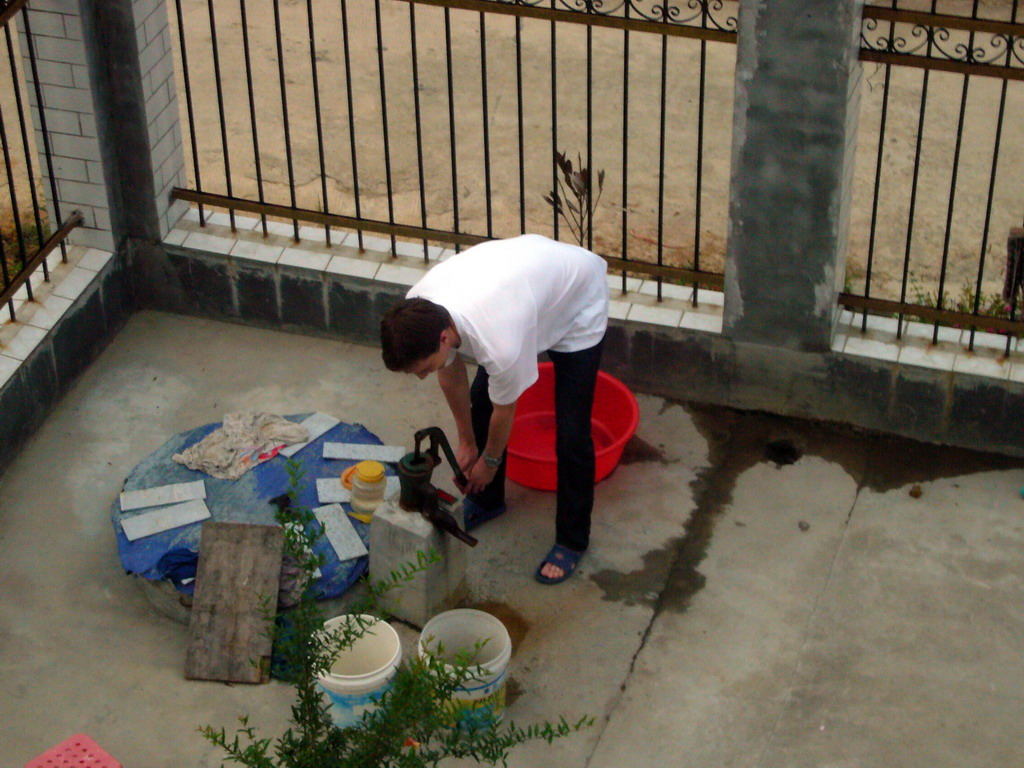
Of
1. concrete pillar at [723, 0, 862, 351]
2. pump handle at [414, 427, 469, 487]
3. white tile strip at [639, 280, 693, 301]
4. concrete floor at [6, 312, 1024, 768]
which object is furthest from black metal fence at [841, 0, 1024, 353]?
pump handle at [414, 427, 469, 487]

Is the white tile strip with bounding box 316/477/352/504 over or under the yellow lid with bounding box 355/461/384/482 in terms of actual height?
under

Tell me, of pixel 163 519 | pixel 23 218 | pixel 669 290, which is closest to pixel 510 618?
pixel 163 519

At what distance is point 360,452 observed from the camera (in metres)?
6.10

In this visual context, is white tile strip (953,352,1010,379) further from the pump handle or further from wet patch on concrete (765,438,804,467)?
the pump handle

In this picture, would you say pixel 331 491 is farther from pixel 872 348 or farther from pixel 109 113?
pixel 872 348

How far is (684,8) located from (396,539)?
561cm

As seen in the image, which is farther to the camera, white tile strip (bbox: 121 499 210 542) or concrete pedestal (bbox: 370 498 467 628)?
white tile strip (bbox: 121 499 210 542)

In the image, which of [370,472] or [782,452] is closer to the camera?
[370,472]

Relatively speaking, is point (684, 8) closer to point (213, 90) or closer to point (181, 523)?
point (213, 90)

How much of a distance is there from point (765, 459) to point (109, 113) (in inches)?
135

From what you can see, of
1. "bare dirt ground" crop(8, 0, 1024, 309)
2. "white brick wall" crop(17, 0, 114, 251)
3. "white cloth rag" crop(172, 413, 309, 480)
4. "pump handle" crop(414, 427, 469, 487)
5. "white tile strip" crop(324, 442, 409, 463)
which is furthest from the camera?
"bare dirt ground" crop(8, 0, 1024, 309)

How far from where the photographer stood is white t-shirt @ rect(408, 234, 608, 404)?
4793 millimetres

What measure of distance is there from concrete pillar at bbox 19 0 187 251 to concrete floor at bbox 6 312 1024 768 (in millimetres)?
806

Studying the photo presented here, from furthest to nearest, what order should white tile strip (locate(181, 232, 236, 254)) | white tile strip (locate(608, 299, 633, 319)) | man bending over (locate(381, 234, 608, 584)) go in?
white tile strip (locate(181, 232, 236, 254)) → white tile strip (locate(608, 299, 633, 319)) → man bending over (locate(381, 234, 608, 584))
